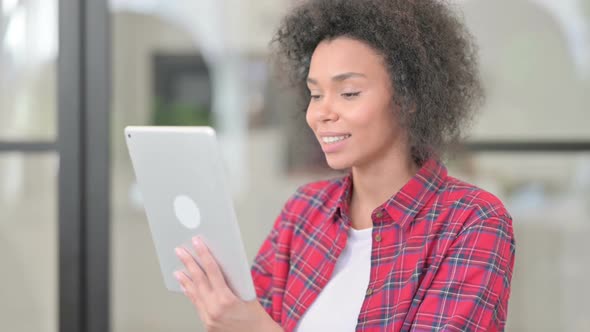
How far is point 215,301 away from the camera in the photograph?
1423 mm

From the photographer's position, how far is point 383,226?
Result: 160 centimetres

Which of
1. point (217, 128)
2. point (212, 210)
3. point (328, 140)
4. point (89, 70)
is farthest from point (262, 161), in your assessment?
point (212, 210)

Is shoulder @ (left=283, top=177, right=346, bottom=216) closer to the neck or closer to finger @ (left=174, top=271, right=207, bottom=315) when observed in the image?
the neck

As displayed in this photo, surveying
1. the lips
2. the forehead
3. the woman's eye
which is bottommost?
the lips

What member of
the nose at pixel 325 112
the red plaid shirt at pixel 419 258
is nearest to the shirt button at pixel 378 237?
the red plaid shirt at pixel 419 258

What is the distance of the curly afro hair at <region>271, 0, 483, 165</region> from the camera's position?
1566 millimetres

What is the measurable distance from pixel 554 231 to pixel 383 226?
1.38 metres

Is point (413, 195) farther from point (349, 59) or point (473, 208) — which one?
point (349, 59)

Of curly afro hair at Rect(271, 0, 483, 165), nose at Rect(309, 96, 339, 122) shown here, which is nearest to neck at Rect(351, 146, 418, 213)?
curly afro hair at Rect(271, 0, 483, 165)

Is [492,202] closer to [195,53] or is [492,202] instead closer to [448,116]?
[448,116]

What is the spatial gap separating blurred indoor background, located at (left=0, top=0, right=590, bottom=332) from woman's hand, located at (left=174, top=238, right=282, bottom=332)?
1.37 m

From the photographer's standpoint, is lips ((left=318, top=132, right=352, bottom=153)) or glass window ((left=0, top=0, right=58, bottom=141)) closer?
lips ((left=318, top=132, right=352, bottom=153))

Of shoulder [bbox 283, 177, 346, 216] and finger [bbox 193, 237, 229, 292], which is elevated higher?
shoulder [bbox 283, 177, 346, 216]

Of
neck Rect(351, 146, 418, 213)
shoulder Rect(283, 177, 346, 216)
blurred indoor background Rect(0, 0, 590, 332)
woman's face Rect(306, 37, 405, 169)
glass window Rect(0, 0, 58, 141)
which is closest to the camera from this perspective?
woman's face Rect(306, 37, 405, 169)
